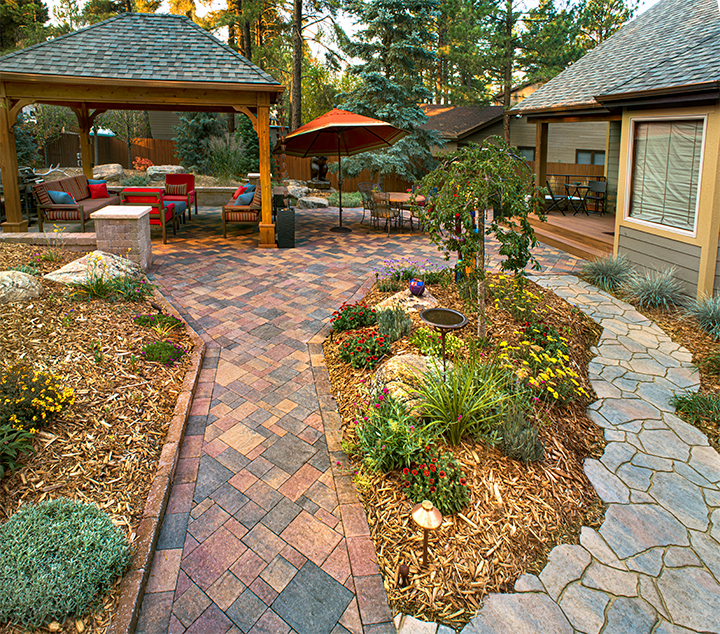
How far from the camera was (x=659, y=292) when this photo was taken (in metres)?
6.76

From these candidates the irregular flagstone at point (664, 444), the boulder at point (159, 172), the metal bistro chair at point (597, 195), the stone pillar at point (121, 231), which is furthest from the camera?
the boulder at point (159, 172)

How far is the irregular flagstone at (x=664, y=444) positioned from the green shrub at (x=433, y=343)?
5.58 feet

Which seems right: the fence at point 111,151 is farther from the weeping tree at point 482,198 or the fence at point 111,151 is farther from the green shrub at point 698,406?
the green shrub at point 698,406

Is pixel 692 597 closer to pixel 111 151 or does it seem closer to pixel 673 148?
pixel 673 148

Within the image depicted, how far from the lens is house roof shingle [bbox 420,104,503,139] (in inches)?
858

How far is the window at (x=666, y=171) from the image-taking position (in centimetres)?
693

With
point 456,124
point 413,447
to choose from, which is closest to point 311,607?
point 413,447

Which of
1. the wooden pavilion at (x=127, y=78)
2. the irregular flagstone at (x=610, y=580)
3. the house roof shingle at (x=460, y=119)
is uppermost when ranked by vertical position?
the house roof shingle at (x=460, y=119)

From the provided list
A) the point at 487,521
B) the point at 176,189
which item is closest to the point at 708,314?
the point at 487,521

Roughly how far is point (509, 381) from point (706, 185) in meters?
4.67

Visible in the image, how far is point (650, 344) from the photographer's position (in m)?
5.73

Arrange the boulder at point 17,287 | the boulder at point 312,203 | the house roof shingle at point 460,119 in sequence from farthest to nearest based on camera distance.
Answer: the house roof shingle at point 460,119 < the boulder at point 312,203 < the boulder at point 17,287

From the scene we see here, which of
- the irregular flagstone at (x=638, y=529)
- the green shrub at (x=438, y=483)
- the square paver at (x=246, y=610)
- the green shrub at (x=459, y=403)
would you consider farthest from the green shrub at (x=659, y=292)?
the square paver at (x=246, y=610)

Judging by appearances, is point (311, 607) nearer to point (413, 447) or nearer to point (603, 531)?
point (413, 447)
